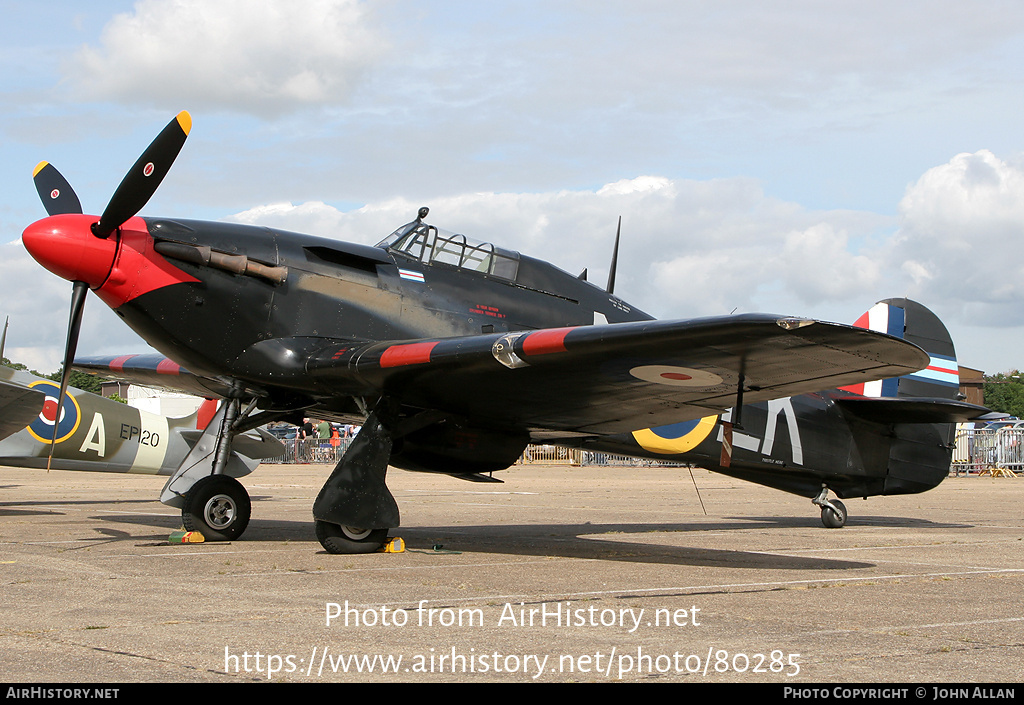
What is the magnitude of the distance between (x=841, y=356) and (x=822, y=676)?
10.0 ft

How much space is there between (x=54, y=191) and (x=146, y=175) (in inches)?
60.6

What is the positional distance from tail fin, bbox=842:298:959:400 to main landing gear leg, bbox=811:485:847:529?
1.61 m

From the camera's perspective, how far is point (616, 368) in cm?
718

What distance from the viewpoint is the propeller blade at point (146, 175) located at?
7.87m

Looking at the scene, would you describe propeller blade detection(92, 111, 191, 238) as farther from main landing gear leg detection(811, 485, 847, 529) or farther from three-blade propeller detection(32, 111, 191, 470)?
main landing gear leg detection(811, 485, 847, 529)

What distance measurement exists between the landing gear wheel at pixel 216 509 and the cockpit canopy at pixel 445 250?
2.87 meters

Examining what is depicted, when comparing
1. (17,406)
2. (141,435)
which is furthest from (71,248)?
(141,435)

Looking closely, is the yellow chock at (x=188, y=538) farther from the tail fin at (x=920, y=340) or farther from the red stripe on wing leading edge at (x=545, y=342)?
the tail fin at (x=920, y=340)

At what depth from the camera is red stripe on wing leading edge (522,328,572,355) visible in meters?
6.82

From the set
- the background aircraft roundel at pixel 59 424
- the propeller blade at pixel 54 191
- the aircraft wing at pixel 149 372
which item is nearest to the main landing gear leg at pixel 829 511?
the aircraft wing at pixel 149 372

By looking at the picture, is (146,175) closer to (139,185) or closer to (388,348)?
(139,185)

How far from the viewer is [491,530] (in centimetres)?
1150
